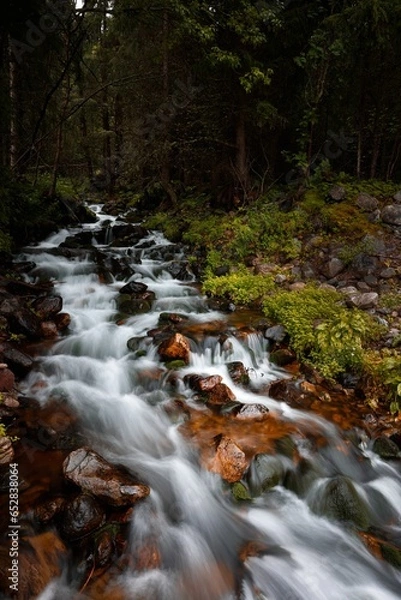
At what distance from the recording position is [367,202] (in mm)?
9109

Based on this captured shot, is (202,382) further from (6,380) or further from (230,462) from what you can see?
(6,380)

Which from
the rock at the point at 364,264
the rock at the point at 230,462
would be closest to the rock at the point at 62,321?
the rock at the point at 230,462

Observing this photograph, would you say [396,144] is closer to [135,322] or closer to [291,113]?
[291,113]

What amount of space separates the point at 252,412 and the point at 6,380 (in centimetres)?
346

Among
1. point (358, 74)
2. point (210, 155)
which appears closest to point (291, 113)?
point (358, 74)

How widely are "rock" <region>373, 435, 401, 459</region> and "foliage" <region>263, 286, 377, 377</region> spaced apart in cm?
130

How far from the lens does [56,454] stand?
4145 millimetres

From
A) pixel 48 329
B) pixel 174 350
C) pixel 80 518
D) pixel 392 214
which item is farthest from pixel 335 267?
pixel 80 518

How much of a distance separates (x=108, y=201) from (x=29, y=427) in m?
18.1

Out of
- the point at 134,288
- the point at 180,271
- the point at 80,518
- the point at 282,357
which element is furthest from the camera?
the point at 180,271

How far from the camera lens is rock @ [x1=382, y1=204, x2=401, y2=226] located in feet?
28.1

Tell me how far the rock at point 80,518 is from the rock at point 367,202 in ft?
28.8

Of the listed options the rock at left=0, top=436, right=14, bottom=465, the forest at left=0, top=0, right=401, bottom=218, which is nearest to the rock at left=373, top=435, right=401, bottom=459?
the rock at left=0, top=436, right=14, bottom=465

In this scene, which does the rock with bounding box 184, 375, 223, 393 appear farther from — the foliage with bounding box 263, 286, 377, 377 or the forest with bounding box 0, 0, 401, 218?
the forest with bounding box 0, 0, 401, 218
